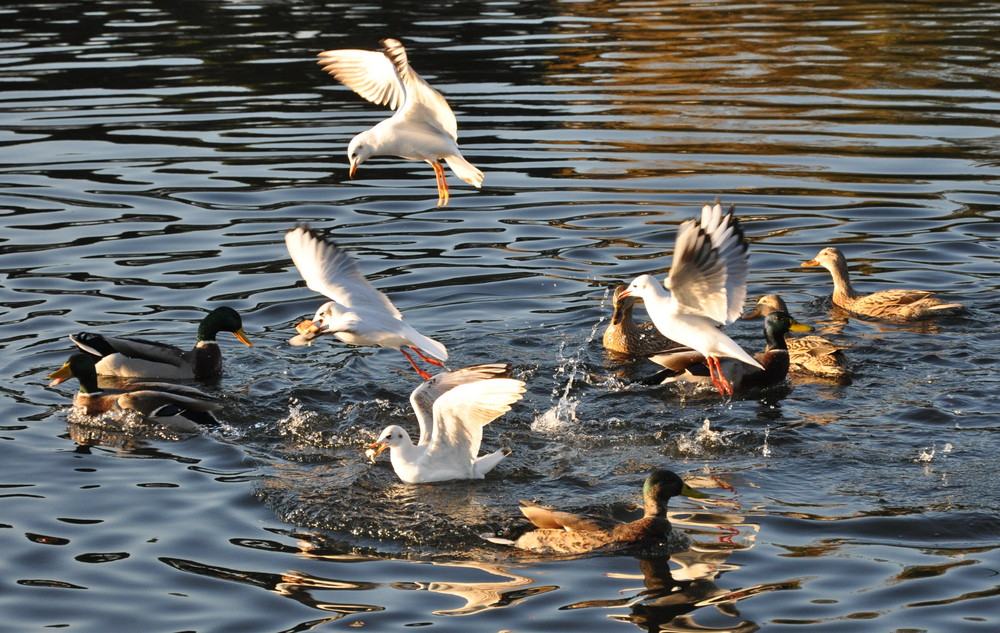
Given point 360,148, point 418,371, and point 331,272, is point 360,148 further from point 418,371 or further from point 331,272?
point 418,371

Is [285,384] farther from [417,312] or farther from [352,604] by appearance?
[352,604]

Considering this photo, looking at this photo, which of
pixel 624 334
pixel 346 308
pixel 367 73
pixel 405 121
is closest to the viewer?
pixel 346 308

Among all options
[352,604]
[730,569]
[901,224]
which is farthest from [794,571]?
[901,224]

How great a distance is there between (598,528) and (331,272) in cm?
384

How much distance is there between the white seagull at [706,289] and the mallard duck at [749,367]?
0.52 ft

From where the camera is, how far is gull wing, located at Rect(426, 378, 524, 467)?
344 inches

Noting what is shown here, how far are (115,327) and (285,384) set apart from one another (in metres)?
2.19

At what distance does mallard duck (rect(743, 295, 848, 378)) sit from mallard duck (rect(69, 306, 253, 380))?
15.0 ft

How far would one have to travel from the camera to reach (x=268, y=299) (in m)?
13.8

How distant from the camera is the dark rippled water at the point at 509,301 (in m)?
7.95

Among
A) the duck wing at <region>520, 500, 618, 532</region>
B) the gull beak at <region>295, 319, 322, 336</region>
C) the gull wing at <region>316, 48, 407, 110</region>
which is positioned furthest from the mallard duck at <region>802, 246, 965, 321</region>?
the duck wing at <region>520, 500, 618, 532</region>

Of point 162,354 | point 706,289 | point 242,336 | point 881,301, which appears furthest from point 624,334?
point 162,354

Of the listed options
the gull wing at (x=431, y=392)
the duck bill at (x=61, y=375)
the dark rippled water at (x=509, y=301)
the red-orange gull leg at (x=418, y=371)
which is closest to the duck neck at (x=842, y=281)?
the dark rippled water at (x=509, y=301)

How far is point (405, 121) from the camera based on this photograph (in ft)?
40.3
